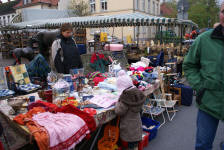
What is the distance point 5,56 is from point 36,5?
18517mm

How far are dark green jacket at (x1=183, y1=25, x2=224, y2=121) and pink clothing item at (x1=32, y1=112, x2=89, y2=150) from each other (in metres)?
1.30

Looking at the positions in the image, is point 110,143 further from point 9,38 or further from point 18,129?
point 9,38

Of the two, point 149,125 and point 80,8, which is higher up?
point 80,8

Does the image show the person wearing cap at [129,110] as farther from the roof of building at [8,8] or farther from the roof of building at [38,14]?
the roof of building at [8,8]

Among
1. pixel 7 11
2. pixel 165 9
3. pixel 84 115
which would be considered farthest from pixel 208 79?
pixel 165 9

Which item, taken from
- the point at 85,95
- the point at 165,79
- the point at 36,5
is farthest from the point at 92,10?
the point at 85,95

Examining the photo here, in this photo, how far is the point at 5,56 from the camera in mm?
15812

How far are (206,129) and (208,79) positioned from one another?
513 mm

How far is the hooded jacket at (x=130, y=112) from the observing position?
101 inches

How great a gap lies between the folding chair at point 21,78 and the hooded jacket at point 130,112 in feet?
8.02

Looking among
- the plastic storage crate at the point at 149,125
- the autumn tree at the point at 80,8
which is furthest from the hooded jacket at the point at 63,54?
the autumn tree at the point at 80,8

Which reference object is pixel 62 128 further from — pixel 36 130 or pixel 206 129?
pixel 206 129

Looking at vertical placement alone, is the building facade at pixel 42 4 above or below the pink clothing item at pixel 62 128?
above

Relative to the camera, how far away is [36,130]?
1882 millimetres
